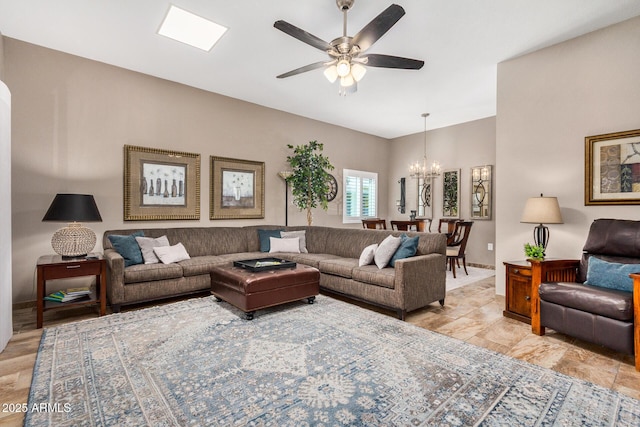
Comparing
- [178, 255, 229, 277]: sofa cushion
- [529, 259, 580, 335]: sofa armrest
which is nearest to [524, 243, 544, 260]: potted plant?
[529, 259, 580, 335]: sofa armrest

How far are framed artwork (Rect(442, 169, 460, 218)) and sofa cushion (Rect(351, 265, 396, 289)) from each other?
3.74 m

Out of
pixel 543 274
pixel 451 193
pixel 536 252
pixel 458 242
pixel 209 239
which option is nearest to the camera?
pixel 543 274

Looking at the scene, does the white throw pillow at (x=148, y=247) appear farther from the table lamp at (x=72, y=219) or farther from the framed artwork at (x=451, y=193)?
the framed artwork at (x=451, y=193)

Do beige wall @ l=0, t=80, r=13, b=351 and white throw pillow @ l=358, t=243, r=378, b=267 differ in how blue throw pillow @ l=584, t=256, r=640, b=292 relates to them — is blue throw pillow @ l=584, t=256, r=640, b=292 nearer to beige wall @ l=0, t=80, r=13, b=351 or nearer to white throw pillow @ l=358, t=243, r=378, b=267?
white throw pillow @ l=358, t=243, r=378, b=267

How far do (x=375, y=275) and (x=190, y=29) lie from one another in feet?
10.7

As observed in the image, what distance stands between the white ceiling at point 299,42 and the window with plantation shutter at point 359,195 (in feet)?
7.93

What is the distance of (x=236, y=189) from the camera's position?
5.32 metres

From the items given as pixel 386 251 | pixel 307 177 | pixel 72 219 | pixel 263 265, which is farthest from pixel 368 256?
pixel 72 219

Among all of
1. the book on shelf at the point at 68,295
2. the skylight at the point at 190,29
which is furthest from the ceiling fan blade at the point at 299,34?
the book on shelf at the point at 68,295

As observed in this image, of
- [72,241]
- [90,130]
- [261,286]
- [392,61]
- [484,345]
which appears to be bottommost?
[484,345]

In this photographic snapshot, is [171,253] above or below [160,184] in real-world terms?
below

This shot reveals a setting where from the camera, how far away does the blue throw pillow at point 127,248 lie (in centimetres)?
367

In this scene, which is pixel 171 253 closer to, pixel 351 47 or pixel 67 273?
pixel 67 273

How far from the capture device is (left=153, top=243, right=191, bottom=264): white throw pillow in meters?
3.85
